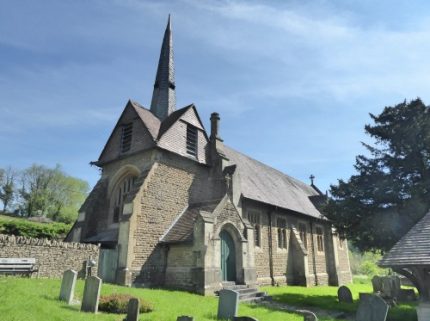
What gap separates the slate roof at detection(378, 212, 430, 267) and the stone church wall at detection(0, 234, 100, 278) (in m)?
11.8

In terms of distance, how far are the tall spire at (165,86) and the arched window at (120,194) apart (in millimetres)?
4800

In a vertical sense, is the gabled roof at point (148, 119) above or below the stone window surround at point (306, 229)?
above

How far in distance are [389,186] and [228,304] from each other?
10.2 meters

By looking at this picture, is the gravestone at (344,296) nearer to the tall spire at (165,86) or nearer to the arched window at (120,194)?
the arched window at (120,194)

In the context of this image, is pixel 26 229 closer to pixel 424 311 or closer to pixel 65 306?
pixel 65 306

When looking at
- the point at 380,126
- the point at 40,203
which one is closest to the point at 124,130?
the point at 380,126

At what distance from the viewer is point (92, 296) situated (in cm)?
961

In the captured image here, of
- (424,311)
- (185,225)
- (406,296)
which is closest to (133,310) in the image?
(424,311)

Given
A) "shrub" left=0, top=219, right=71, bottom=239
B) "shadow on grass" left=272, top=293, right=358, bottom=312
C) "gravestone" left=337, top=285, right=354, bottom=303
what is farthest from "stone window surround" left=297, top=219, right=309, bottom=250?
"shrub" left=0, top=219, right=71, bottom=239

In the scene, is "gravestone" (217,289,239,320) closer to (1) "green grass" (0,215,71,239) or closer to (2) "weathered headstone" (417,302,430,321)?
(2) "weathered headstone" (417,302,430,321)

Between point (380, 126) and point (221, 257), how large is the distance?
10.4 m

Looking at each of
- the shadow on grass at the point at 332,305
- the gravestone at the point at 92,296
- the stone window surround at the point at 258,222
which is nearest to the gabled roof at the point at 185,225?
the stone window surround at the point at 258,222

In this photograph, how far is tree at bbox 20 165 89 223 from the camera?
2106 inches

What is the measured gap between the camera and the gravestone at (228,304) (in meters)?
9.82
